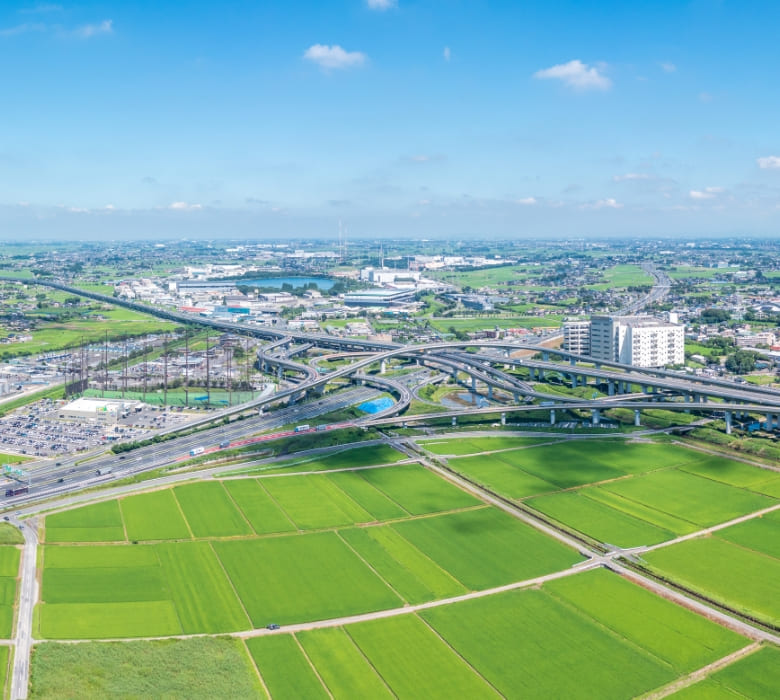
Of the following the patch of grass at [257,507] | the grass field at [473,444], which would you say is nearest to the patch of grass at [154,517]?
the patch of grass at [257,507]

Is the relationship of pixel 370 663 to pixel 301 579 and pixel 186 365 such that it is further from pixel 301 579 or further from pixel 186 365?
pixel 186 365

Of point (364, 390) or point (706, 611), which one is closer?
point (706, 611)

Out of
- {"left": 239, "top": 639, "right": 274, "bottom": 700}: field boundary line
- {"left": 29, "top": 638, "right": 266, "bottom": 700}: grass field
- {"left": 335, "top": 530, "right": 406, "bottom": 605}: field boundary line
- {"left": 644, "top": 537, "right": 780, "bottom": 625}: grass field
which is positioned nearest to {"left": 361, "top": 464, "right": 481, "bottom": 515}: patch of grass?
{"left": 335, "top": 530, "right": 406, "bottom": 605}: field boundary line

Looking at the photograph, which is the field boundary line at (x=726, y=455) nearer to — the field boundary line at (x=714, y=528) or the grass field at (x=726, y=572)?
the field boundary line at (x=714, y=528)

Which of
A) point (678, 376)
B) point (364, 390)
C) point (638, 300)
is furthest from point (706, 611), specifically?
point (638, 300)

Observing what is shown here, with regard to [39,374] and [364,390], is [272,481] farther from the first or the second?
[39,374]

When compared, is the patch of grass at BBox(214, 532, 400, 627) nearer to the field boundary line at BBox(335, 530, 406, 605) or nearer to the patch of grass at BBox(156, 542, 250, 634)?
the field boundary line at BBox(335, 530, 406, 605)

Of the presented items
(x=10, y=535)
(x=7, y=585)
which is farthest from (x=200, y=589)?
(x=10, y=535)
